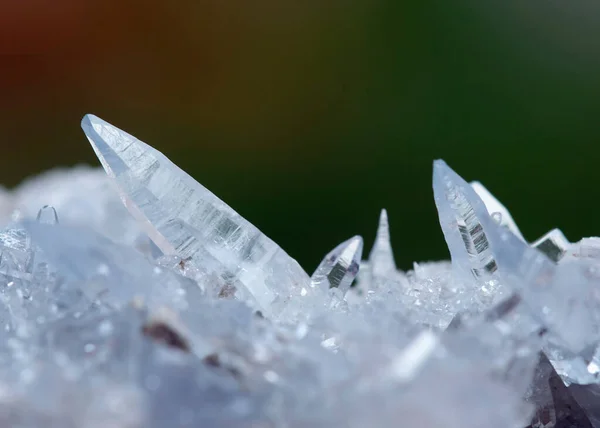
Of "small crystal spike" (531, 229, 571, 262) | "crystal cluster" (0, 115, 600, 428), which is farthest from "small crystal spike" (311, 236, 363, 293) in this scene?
"small crystal spike" (531, 229, 571, 262)

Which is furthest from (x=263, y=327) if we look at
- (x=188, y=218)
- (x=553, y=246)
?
(x=553, y=246)

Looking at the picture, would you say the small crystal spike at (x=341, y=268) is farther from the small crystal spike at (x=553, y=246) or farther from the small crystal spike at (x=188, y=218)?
the small crystal spike at (x=553, y=246)

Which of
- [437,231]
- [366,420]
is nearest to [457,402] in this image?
[366,420]

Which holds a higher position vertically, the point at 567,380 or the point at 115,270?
the point at 115,270

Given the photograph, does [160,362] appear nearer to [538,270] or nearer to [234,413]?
[234,413]

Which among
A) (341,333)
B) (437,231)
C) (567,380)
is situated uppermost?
(341,333)

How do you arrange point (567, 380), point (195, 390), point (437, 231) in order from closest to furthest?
point (195, 390) → point (567, 380) → point (437, 231)

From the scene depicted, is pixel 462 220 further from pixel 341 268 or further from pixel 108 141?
pixel 108 141
